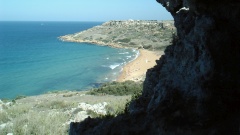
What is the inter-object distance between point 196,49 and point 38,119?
1276cm

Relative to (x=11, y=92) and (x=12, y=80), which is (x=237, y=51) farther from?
(x=12, y=80)

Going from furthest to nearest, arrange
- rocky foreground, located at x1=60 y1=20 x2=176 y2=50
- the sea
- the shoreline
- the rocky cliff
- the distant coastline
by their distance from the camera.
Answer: rocky foreground, located at x1=60 y1=20 x2=176 y2=50 < the distant coastline < the shoreline < the sea < the rocky cliff

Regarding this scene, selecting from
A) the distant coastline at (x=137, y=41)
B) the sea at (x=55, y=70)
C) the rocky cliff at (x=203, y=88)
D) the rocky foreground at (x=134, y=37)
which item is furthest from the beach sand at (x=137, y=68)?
the rocky cliff at (x=203, y=88)

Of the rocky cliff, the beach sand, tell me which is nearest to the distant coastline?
the beach sand

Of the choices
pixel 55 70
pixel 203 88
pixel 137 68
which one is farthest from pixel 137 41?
pixel 203 88

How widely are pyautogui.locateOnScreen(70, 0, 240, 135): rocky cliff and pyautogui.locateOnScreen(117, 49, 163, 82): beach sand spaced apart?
1519 inches

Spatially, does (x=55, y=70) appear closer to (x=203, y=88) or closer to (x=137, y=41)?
(x=137, y=41)

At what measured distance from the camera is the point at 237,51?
29.7ft

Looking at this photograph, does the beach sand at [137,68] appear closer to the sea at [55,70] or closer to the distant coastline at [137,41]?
the distant coastline at [137,41]

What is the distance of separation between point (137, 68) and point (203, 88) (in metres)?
51.7

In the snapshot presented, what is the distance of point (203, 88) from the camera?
9.39 meters

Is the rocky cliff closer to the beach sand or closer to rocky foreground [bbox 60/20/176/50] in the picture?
the beach sand

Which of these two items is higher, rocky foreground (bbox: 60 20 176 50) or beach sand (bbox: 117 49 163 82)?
rocky foreground (bbox: 60 20 176 50)

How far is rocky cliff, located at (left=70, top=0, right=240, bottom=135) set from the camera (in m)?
8.98
